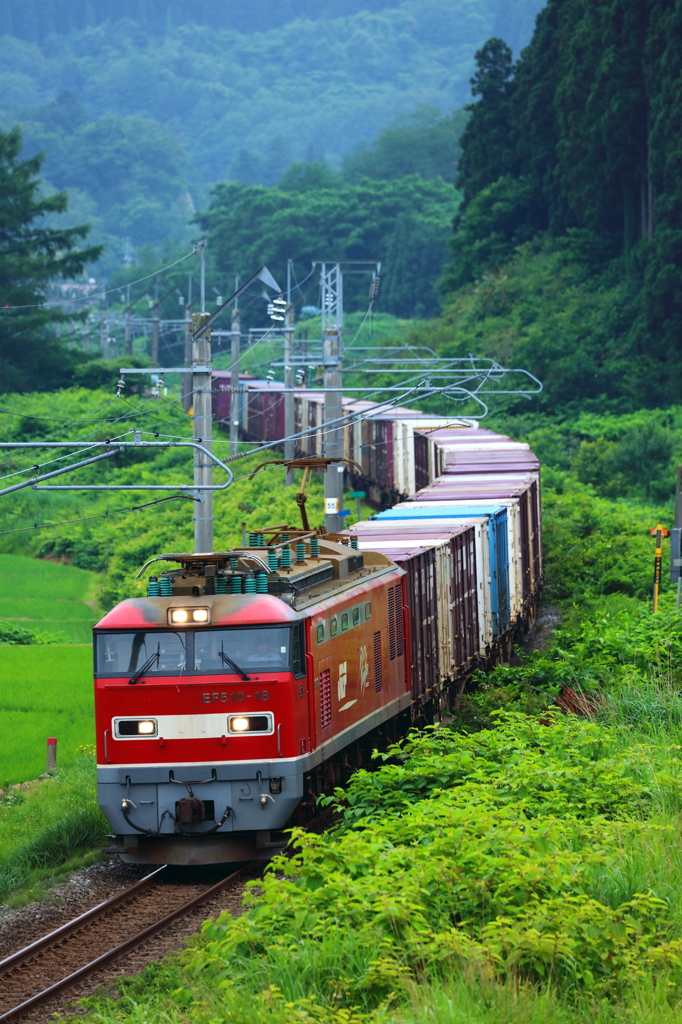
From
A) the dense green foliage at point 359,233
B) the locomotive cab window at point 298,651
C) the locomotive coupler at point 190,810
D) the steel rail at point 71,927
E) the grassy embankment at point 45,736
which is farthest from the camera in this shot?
the dense green foliage at point 359,233

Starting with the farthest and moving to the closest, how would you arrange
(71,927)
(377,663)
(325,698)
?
(377,663), (325,698), (71,927)

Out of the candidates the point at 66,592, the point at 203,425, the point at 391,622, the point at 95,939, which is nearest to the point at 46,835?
the point at 95,939

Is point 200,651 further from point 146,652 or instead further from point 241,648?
point 146,652

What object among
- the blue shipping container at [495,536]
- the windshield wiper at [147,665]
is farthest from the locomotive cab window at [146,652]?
the blue shipping container at [495,536]

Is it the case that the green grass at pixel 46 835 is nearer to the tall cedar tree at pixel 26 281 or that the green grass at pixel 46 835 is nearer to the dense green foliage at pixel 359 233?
the tall cedar tree at pixel 26 281

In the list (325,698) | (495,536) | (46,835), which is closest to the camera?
(325,698)

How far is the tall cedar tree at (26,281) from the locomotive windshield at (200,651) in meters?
54.3

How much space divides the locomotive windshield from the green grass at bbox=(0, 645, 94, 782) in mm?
7007

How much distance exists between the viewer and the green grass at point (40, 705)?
70.1 feet

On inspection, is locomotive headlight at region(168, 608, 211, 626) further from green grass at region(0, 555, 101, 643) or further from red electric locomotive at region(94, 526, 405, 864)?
green grass at region(0, 555, 101, 643)

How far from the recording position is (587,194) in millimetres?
63188

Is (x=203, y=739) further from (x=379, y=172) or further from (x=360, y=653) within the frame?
(x=379, y=172)

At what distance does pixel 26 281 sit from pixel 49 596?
34.4m

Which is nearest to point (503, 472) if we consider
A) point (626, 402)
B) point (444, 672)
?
point (444, 672)
